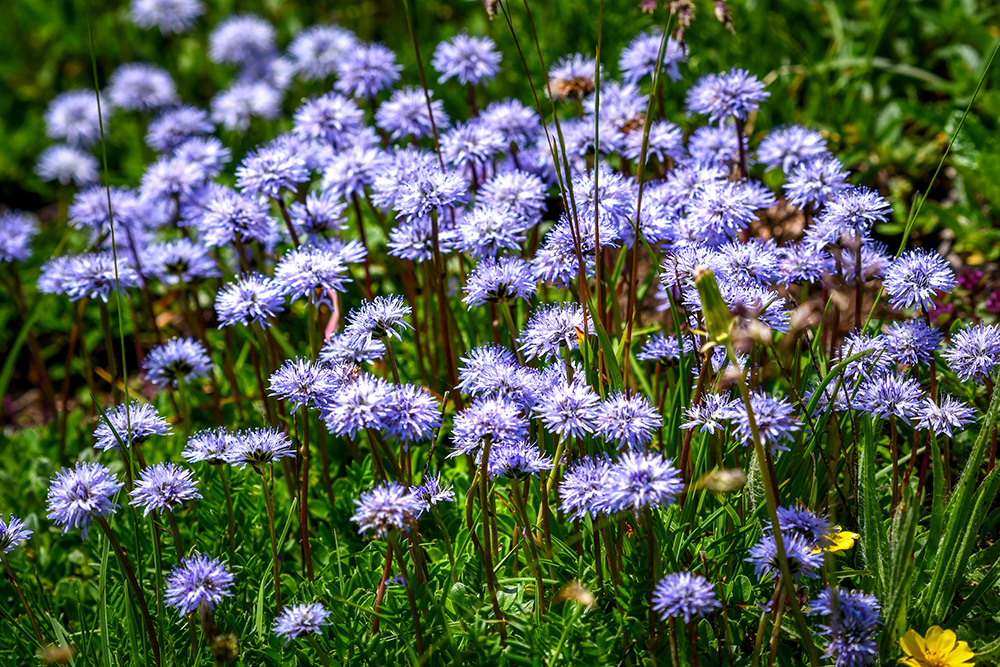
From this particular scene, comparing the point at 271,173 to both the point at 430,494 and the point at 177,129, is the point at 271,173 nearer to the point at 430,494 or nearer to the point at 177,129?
the point at 430,494

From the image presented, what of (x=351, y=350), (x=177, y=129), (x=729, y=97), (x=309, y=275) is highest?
(x=177, y=129)

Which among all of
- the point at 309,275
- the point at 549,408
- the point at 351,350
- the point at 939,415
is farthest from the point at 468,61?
the point at 939,415

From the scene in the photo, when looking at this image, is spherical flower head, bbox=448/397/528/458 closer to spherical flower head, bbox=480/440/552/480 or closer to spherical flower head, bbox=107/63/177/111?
spherical flower head, bbox=480/440/552/480

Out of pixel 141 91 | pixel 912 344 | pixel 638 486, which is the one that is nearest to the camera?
pixel 638 486

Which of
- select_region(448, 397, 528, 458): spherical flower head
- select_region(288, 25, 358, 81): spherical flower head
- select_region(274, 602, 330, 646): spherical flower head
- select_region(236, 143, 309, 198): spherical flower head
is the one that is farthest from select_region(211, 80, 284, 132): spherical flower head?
select_region(274, 602, 330, 646): spherical flower head

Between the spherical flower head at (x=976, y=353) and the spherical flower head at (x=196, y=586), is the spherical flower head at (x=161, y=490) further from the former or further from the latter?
the spherical flower head at (x=976, y=353)

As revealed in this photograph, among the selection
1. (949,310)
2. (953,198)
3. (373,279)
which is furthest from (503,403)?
(953,198)
